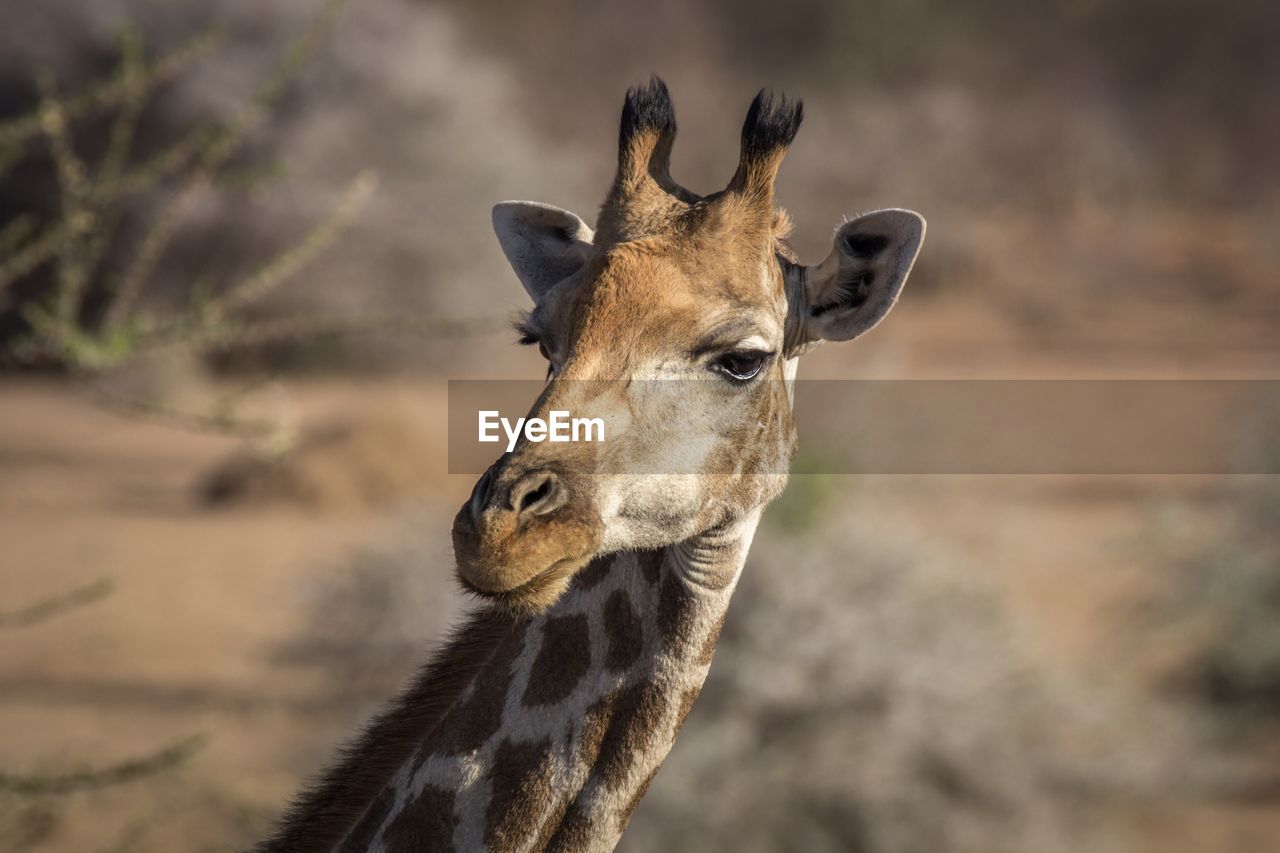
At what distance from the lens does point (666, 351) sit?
3.03 meters

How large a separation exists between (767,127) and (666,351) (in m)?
0.67

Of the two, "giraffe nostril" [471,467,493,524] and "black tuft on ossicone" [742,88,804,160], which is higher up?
"black tuft on ossicone" [742,88,804,160]

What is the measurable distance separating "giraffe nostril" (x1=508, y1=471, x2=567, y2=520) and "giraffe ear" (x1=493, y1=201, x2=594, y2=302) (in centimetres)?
103

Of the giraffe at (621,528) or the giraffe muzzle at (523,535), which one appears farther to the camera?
the giraffe at (621,528)

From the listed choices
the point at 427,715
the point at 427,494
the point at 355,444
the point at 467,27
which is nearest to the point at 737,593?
the point at 427,715

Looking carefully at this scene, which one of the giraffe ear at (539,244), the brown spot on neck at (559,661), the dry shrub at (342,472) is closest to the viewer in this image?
the brown spot on neck at (559,661)

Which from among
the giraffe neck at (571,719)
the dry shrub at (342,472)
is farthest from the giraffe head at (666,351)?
the dry shrub at (342,472)

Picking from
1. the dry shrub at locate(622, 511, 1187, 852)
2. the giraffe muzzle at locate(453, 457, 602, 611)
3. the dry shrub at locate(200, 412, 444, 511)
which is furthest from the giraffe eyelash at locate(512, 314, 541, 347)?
the dry shrub at locate(200, 412, 444, 511)

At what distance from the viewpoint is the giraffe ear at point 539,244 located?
145 inches

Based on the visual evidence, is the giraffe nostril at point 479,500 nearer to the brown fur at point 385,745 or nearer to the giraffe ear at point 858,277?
the brown fur at point 385,745

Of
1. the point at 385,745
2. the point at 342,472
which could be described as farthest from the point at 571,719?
the point at 342,472

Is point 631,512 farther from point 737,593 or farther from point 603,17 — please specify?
point 603,17

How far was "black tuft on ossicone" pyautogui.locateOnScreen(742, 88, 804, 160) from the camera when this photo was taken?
3.32 metres

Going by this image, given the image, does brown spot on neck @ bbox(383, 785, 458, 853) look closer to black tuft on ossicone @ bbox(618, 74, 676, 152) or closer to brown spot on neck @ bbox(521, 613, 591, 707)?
brown spot on neck @ bbox(521, 613, 591, 707)
